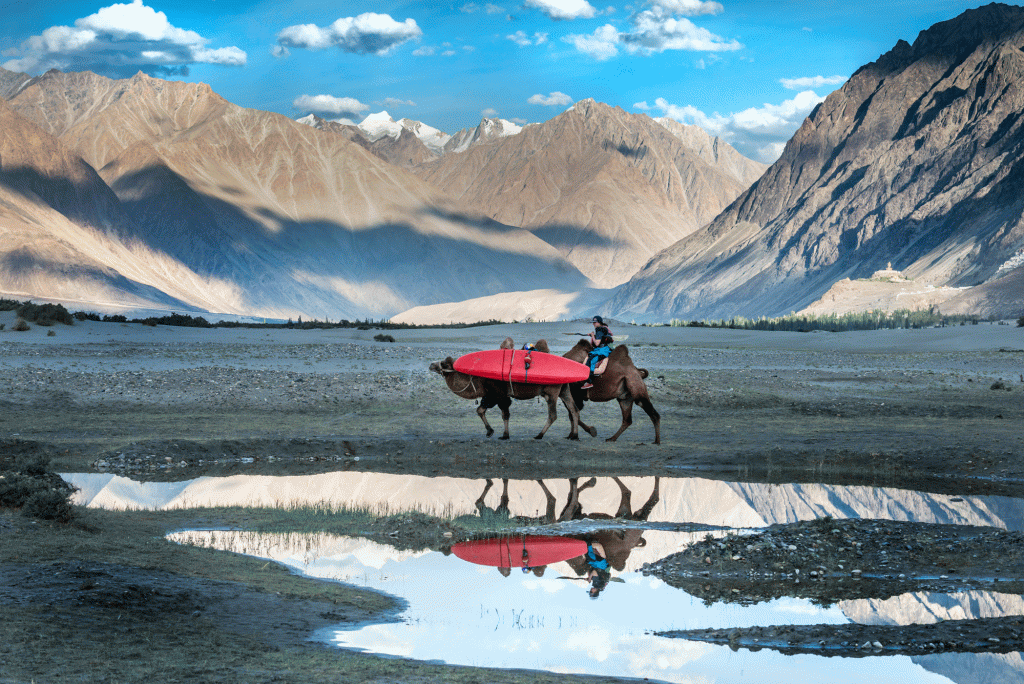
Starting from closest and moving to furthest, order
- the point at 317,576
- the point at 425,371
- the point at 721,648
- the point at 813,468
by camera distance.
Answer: the point at 721,648 → the point at 317,576 → the point at 813,468 → the point at 425,371

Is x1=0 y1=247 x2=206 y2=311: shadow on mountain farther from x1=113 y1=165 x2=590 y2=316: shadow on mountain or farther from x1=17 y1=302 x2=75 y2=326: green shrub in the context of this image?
x1=17 y1=302 x2=75 y2=326: green shrub

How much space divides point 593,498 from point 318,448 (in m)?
6.27

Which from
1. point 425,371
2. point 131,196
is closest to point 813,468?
point 425,371

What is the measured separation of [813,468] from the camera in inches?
664

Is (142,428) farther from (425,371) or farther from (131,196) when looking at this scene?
(131,196)

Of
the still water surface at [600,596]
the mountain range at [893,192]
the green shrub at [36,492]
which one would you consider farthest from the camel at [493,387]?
the mountain range at [893,192]

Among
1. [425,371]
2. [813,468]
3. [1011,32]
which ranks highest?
[1011,32]

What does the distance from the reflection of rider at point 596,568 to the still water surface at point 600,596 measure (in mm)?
120

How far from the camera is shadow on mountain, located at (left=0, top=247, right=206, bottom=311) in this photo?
108 meters

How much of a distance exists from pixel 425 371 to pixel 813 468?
1627 centimetres

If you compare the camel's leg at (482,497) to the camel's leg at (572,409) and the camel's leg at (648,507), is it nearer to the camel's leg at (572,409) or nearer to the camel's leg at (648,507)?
the camel's leg at (648,507)

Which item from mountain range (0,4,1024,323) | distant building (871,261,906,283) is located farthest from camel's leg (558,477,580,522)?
distant building (871,261,906,283)

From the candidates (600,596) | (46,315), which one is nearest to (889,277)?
(46,315)

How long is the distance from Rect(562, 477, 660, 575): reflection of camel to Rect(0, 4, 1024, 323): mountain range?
71.3m
